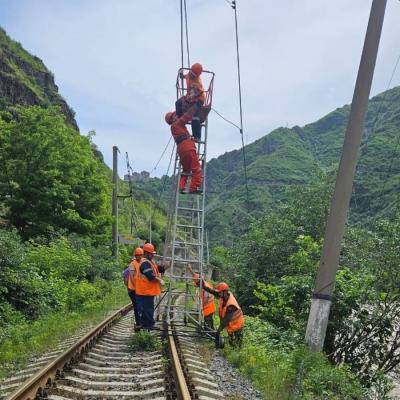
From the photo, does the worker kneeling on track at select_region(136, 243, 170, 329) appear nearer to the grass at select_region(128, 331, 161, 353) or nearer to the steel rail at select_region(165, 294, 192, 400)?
the grass at select_region(128, 331, 161, 353)

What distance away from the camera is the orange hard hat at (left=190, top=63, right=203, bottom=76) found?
30.4ft

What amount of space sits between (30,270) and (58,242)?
7.62 metres

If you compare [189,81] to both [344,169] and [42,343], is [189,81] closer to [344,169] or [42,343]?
[344,169]

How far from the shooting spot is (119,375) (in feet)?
21.8

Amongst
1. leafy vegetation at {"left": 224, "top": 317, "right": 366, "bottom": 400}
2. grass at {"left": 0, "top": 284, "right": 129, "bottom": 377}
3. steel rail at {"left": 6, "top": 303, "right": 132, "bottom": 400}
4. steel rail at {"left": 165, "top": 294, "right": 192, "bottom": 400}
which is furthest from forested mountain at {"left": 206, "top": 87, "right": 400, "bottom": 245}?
steel rail at {"left": 6, "top": 303, "right": 132, "bottom": 400}

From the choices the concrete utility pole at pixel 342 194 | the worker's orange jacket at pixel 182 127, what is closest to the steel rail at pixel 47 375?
Answer: the concrete utility pole at pixel 342 194

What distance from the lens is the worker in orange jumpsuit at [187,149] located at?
938 centimetres

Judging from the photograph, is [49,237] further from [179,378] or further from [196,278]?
[179,378]

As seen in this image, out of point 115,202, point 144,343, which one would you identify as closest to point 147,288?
point 144,343

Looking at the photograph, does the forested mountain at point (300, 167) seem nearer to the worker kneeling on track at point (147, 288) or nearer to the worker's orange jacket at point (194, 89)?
the worker's orange jacket at point (194, 89)

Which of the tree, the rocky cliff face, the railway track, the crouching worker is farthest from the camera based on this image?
the rocky cliff face

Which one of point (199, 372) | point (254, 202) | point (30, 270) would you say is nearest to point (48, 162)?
point (30, 270)

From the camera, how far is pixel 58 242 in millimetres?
21062

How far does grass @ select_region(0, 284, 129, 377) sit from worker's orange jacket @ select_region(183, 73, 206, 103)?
5.56m
